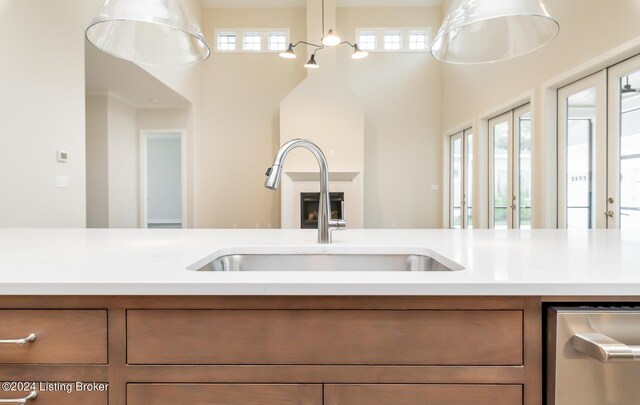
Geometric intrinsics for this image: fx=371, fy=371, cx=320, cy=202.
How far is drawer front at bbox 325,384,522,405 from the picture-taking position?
0.70 metres

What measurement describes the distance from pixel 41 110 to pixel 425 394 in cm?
371

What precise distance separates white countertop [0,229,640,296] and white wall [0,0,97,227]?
2.10 m

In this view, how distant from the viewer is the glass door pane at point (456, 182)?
262 inches

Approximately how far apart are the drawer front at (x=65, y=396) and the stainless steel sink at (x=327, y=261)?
52 cm

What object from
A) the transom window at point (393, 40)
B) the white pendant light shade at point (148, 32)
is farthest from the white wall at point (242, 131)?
the white pendant light shade at point (148, 32)

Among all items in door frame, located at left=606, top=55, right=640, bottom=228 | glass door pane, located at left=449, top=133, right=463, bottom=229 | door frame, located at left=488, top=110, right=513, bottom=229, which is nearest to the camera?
door frame, located at left=606, top=55, right=640, bottom=228

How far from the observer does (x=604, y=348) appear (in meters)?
0.61

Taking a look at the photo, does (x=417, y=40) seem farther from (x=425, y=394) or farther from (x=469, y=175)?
(x=425, y=394)

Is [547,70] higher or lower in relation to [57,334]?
higher

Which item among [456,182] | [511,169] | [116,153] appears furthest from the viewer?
[456,182]

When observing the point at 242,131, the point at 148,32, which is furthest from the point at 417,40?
the point at 148,32

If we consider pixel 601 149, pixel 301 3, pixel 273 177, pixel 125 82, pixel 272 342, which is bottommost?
pixel 272 342

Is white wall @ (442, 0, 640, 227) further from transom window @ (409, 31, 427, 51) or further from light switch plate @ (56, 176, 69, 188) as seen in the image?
light switch plate @ (56, 176, 69, 188)

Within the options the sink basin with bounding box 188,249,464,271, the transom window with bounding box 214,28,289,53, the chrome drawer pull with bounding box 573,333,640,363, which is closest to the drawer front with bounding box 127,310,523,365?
the chrome drawer pull with bounding box 573,333,640,363
